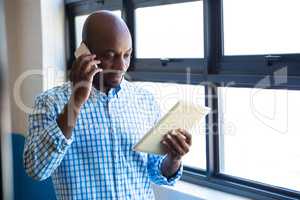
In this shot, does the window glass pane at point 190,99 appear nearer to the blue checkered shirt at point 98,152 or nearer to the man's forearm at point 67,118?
the blue checkered shirt at point 98,152

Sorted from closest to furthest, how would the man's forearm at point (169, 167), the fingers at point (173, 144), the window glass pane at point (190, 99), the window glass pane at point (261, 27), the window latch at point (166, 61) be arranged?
the fingers at point (173, 144), the man's forearm at point (169, 167), the window glass pane at point (261, 27), the window glass pane at point (190, 99), the window latch at point (166, 61)

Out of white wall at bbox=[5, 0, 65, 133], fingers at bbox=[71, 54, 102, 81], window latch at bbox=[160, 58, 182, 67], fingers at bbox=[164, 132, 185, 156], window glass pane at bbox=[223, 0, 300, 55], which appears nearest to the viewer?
fingers at bbox=[71, 54, 102, 81]

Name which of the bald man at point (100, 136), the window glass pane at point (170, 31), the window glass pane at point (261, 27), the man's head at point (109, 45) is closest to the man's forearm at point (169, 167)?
the bald man at point (100, 136)

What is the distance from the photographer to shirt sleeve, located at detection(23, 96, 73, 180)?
1.06 metres

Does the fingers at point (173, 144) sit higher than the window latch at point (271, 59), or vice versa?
the window latch at point (271, 59)

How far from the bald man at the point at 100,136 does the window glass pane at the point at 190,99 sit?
25.4 inches

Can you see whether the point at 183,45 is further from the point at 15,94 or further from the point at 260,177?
the point at 15,94

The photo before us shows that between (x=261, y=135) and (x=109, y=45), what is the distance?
887mm

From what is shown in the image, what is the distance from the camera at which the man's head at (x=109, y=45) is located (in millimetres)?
1189

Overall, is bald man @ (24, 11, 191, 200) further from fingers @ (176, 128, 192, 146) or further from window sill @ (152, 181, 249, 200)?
window sill @ (152, 181, 249, 200)

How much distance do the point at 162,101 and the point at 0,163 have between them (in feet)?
4.71

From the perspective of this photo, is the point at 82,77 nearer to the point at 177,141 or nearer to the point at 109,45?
the point at 109,45

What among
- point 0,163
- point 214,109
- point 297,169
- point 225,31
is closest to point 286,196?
point 297,169

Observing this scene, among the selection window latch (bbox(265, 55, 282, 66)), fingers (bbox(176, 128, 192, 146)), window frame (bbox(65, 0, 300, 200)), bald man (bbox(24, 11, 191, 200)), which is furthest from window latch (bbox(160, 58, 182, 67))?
fingers (bbox(176, 128, 192, 146))
